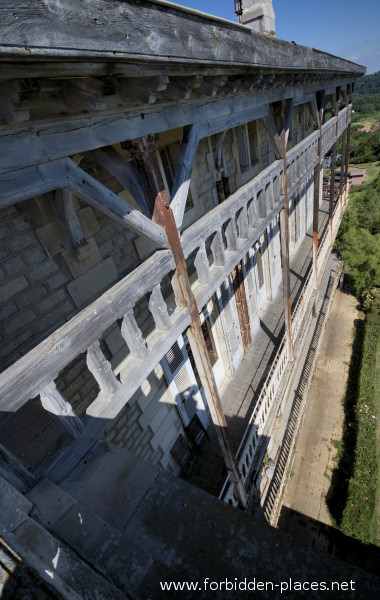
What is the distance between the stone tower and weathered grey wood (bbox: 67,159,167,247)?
589 cm

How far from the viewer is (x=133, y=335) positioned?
2.39m

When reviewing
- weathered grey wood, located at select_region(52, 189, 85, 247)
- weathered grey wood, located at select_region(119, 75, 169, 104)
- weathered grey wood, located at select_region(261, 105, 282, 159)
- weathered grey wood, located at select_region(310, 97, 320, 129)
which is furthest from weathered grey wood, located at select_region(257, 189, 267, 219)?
weathered grey wood, located at select_region(310, 97, 320, 129)

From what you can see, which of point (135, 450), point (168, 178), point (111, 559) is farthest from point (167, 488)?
point (168, 178)

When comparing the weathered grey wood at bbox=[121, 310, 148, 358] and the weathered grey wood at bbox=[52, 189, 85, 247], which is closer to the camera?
the weathered grey wood at bbox=[121, 310, 148, 358]

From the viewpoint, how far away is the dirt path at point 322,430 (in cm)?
849

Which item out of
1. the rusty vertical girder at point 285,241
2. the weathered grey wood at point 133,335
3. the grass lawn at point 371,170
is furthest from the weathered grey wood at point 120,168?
the grass lawn at point 371,170

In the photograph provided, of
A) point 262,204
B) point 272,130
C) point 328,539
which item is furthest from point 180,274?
point 328,539

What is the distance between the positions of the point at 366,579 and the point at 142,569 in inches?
39.7

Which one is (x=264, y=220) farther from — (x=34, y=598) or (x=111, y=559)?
(x=34, y=598)

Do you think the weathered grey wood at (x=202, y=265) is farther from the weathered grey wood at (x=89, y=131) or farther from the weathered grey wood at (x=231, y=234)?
the weathered grey wood at (x=89, y=131)

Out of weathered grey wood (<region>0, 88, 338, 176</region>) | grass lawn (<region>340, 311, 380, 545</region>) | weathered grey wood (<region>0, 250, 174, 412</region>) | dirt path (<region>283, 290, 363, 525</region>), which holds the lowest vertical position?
grass lawn (<region>340, 311, 380, 545</region>)

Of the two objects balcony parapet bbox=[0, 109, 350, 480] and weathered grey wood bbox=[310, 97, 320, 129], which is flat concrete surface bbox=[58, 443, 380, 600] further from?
→ weathered grey wood bbox=[310, 97, 320, 129]

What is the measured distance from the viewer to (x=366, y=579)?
1.29 meters

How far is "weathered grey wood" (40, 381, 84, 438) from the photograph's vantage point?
180cm
